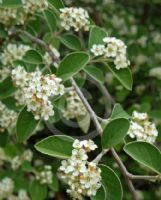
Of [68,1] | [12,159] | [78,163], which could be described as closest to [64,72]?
[78,163]

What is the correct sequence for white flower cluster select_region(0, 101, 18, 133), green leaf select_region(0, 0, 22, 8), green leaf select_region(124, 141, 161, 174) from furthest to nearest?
1. white flower cluster select_region(0, 101, 18, 133)
2. green leaf select_region(0, 0, 22, 8)
3. green leaf select_region(124, 141, 161, 174)

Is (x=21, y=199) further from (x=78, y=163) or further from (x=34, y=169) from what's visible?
(x=78, y=163)

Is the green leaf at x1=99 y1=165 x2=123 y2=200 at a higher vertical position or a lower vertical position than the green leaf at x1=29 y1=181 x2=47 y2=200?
higher

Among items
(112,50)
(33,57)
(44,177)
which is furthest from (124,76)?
(44,177)

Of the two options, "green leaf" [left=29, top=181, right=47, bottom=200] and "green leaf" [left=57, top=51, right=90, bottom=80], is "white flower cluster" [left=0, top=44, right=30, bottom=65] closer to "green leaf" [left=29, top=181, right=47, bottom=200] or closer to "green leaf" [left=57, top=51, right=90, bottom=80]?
"green leaf" [left=57, top=51, right=90, bottom=80]

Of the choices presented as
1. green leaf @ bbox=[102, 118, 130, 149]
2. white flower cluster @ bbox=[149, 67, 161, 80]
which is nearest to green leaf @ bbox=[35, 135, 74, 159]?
green leaf @ bbox=[102, 118, 130, 149]

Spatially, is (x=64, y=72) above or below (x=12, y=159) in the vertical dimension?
above

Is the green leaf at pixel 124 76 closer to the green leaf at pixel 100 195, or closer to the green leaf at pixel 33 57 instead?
the green leaf at pixel 33 57
